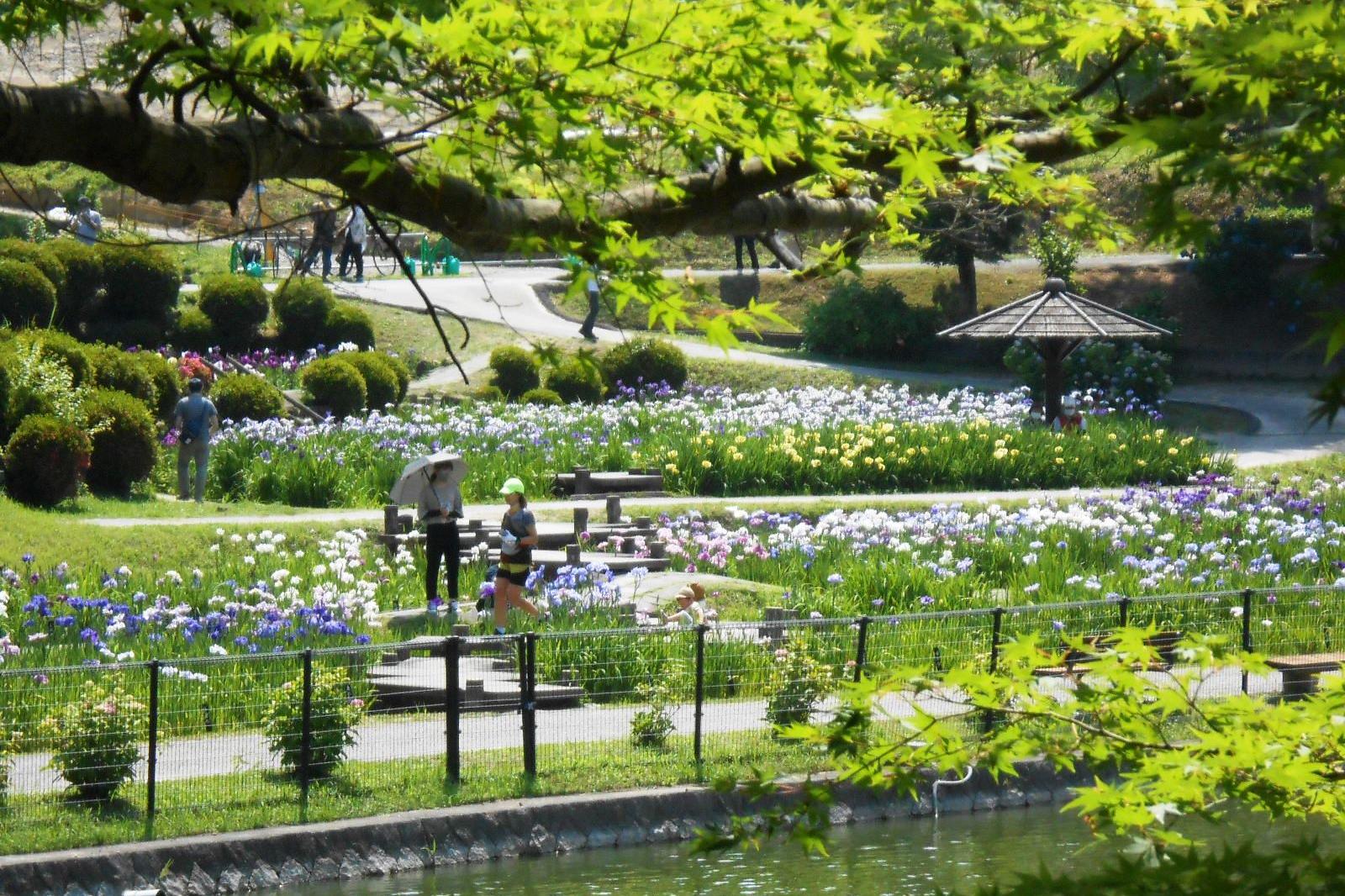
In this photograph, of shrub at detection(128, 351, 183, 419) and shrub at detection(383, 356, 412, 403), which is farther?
shrub at detection(383, 356, 412, 403)

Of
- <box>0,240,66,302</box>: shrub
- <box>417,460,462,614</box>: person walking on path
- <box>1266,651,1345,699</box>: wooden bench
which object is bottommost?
<box>1266,651,1345,699</box>: wooden bench

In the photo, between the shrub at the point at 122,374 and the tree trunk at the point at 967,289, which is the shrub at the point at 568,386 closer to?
the shrub at the point at 122,374

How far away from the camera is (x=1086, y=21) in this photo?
5.41m

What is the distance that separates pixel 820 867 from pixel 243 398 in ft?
57.5

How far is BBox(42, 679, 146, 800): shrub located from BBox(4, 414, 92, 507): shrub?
981 cm

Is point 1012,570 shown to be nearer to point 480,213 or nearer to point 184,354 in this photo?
point 480,213

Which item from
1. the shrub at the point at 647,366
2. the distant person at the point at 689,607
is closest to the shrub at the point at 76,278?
the shrub at the point at 647,366

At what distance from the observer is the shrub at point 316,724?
9852mm

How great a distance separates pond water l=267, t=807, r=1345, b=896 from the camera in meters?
9.35

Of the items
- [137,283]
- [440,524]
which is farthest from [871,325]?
[440,524]

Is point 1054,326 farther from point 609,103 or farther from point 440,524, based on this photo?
point 609,103

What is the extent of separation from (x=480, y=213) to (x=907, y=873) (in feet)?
20.1

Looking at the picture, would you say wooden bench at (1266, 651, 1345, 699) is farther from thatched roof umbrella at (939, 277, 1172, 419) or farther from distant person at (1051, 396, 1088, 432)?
thatched roof umbrella at (939, 277, 1172, 419)

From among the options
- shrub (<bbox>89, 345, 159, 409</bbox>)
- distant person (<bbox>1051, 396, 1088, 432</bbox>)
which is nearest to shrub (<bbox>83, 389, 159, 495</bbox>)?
shrub (<bbox>89, 345, 159, 409</bbox>)
